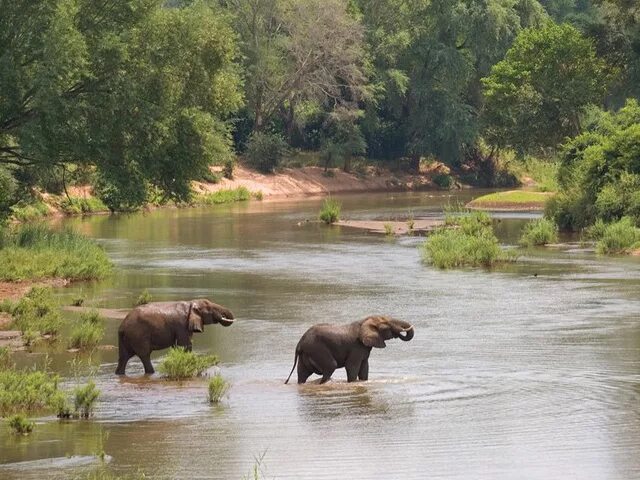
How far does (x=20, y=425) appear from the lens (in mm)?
16094

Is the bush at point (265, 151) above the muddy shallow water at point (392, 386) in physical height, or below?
above

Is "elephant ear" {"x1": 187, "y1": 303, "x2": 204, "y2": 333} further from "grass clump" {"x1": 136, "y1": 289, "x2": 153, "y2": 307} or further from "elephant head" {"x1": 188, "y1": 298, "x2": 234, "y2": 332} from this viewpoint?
"grass clump" {"x1": 136, "y1": 289, "x2": 153, "y2": 307}

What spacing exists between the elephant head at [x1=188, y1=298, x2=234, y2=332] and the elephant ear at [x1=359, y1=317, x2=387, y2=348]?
2.44 meters

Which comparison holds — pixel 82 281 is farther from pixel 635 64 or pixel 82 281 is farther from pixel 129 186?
pixel 635 64

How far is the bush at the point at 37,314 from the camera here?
24969 millimetres

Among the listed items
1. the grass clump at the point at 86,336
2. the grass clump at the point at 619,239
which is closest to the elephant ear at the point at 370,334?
the grass clump at the point at 86,336

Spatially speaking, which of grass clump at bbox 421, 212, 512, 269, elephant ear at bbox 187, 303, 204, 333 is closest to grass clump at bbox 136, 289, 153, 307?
elephant ear at bbox 187, 303, 204, 333

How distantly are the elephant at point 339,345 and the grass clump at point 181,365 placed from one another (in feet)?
5.07

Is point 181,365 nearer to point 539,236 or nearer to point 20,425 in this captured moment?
point 20,425

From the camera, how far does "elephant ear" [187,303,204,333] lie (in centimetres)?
2108

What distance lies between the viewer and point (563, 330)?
26641mm

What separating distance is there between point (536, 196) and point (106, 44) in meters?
37.9

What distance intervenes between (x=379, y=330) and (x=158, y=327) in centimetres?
347

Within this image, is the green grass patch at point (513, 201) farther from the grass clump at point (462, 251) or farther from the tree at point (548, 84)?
the grass clump at point (462, 251)
